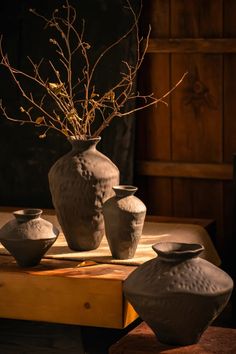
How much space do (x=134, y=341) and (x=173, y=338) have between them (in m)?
0.14

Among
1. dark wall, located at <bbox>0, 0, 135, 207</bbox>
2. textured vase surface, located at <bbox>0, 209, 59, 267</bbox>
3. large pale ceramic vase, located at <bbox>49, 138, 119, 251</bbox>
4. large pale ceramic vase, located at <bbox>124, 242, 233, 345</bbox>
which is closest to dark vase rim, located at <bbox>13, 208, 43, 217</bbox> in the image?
textured vase surface, located at <bbox>0, 209, 59, 267</bbox>

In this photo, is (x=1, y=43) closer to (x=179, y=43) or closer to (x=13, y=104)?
(x=13, y=104)

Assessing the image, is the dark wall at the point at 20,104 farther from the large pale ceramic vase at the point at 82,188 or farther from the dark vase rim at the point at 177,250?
the dark vase rim at the point at 177,250

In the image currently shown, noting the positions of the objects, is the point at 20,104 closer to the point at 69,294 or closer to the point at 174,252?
the point at 69,294

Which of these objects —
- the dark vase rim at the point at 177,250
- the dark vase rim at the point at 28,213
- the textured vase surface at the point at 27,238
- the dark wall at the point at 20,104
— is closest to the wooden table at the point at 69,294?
the textured vase surface at the point at 27,238

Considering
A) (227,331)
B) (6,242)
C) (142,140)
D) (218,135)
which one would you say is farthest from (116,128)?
(227,331)

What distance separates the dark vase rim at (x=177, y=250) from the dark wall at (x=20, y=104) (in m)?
1.75

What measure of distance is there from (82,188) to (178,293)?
41.3 inches

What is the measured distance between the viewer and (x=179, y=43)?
493 centimetres

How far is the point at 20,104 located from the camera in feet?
17.3

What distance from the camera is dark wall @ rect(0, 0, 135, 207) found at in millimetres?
5000

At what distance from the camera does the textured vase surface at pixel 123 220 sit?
3914mm

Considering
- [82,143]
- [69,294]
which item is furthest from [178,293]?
[82,143]

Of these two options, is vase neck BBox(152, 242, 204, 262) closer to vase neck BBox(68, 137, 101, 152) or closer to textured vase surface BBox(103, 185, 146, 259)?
textured vase surface BBox(103, 185, 146, 259)
